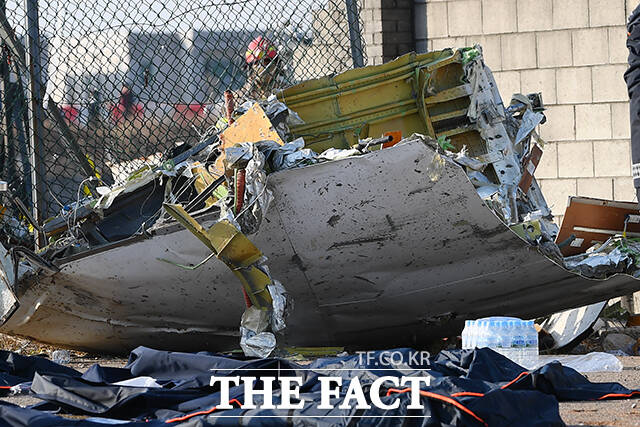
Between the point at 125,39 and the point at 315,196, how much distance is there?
7.37 ft

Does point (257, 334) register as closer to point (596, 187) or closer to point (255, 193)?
point (255, 193)

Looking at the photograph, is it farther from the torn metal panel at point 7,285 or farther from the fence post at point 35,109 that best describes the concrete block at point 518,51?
the torn metal panel at point 7,285

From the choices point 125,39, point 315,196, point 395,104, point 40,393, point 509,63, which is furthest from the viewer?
point 509,63

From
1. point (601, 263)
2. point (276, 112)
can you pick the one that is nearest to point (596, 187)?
point (601, 263)

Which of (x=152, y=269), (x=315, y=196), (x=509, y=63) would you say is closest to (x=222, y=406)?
(x=315, y=196)

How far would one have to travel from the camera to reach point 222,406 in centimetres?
296

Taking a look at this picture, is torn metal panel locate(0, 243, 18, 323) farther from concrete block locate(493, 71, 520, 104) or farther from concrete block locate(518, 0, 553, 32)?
concrete block locate(518, 0, 553, 32)

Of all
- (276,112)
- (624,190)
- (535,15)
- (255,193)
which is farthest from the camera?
(535,15)

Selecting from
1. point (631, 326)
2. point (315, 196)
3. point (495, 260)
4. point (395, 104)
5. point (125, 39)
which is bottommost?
point (631, 326)

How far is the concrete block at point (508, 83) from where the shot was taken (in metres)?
8.16

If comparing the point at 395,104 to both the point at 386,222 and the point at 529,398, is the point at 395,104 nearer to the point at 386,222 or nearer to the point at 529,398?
the point at 386,222

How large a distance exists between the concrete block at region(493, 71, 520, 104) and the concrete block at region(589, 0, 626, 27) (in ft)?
2.50

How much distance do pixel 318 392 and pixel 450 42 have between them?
566 centimetres

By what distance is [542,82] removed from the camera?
8.09 m
